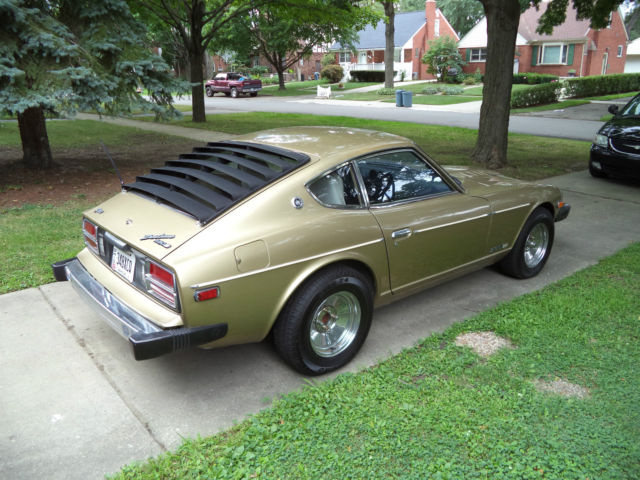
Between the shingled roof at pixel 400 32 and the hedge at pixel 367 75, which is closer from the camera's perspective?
the hedge at pixel 367 75

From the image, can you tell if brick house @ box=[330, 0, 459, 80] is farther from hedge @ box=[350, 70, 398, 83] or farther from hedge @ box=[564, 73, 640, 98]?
hedge @ box=[564, 73, 640, 98]

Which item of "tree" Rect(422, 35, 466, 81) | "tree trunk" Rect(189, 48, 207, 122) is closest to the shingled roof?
"tree" Rect(422, 35, 466, 81)

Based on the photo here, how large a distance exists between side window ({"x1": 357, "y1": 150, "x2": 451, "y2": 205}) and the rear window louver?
0.57 m

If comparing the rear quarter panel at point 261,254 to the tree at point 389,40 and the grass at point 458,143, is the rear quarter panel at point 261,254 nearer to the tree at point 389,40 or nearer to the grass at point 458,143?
the grass at point 458,143

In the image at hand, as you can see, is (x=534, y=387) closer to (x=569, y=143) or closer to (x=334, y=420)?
(x=334, y=420)

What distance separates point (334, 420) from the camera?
298 centimetres

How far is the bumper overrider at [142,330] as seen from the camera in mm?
2775

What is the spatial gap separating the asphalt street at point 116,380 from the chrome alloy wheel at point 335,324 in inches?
7.9

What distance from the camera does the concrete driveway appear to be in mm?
2820

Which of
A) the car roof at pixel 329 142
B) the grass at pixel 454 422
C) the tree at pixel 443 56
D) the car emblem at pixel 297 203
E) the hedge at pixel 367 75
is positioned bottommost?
the grass at pixel 454 422

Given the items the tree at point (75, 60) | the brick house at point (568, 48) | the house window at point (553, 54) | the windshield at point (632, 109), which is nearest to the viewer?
the tree at point (75, 60)

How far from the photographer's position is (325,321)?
3.50m

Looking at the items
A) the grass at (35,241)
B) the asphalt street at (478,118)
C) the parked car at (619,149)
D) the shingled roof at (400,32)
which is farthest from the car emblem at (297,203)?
the shingled roof at (400,32)

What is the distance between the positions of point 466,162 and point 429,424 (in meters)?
8.11
